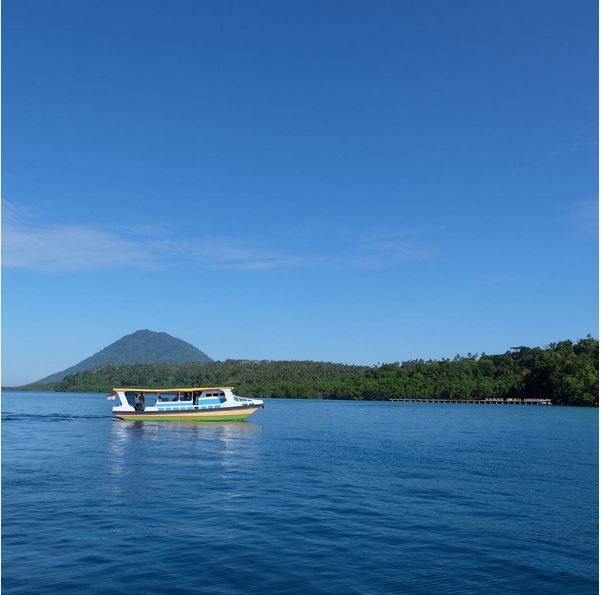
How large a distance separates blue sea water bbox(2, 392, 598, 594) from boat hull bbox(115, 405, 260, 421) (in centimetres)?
3147

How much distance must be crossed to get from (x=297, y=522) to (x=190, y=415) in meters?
59.3

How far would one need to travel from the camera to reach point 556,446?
58.3 meters

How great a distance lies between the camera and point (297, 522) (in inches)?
993

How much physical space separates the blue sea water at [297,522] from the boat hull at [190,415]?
3147 cm

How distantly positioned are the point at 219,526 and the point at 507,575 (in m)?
11.7

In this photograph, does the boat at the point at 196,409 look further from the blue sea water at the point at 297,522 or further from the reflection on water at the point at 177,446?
the blue sea water at the point at 297,522

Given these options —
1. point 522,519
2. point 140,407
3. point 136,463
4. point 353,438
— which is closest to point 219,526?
point 522,519

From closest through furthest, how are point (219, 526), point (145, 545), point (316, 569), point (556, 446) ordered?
point (316, 569), point (145, 545), point (219, 526), point (556, 446)

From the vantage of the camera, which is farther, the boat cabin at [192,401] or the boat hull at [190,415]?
the boat cabin at [192,401]

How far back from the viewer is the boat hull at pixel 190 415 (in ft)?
268

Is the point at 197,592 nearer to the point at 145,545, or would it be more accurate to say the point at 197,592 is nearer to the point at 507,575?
the point at 145,545

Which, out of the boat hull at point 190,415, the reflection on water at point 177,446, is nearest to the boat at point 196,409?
the boat hull at point 190,415

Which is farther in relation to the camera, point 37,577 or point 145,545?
point 145,545

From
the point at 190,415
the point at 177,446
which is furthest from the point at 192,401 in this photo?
the point at 177,446
